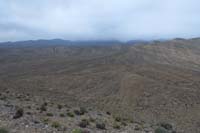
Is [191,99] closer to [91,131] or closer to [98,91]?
[98,91]

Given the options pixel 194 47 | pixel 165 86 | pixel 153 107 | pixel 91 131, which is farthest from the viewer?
pixel 194 47

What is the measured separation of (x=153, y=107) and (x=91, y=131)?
18473 mm

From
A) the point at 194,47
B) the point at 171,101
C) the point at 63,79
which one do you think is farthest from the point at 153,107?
the point at 194,47

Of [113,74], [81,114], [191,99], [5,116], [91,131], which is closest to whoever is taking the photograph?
[91,131]

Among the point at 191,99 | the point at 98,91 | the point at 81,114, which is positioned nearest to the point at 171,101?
the point at 191,99

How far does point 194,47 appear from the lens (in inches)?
4419

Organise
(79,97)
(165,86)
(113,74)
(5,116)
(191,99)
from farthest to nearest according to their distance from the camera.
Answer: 1. (113,74)
2. (165,86)
3. (79,97)
4. (191,99)
5. (5,116)

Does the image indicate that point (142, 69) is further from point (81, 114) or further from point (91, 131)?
point (91, 131)

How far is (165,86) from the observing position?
41219mm

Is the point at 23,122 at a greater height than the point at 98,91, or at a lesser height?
greater

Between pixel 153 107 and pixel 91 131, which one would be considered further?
pixel 153 107

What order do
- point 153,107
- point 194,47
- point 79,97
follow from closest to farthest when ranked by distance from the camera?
point 153,107
point 79,97
point 194,47

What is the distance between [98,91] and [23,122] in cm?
2652

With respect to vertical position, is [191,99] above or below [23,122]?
below
